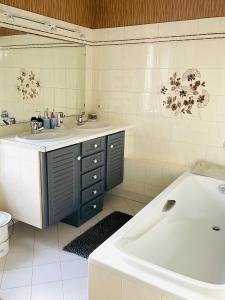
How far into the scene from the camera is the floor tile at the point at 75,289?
171 cm

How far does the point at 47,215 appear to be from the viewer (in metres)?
2.08

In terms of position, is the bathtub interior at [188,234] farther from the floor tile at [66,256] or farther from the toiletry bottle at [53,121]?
the toiletry bottle at [53,121]

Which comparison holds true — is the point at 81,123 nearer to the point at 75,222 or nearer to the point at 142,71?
the point at 142,71

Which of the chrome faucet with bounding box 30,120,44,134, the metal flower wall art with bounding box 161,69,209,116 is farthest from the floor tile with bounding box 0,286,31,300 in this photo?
the metal flower wall art with bounding box 161,69,209,116

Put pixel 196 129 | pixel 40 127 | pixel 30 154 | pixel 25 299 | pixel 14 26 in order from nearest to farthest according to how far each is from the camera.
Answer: pixel 25 299 → pixel 30 154 → pixel 14 26 → pixel 40 127 → pixel 196 129

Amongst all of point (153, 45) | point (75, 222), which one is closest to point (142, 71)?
point (153, 45)

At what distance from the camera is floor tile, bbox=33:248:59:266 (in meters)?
2.03

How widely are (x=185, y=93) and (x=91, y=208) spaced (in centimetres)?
143

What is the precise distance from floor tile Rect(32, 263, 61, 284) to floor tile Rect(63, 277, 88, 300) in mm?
95

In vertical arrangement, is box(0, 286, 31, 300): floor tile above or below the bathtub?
below

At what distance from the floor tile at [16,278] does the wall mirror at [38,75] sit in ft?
4.01

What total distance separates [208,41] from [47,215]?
6.66ft

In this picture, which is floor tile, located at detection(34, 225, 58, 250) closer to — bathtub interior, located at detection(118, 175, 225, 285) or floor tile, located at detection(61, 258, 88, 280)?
floor tile, located at detection(61, 258, 88, 280)

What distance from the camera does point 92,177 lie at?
2.54m
